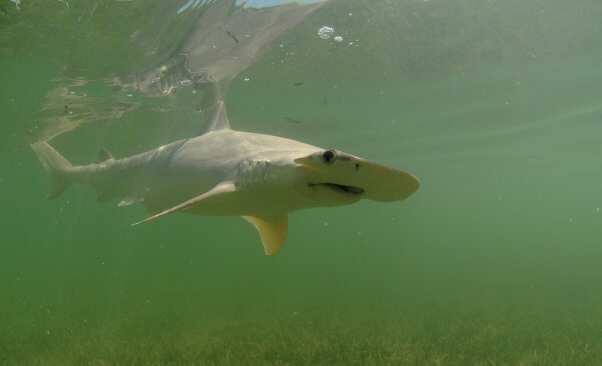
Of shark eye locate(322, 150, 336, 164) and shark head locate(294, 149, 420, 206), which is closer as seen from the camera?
shark head locate(294, 149, 420, 206)

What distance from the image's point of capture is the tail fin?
923cm

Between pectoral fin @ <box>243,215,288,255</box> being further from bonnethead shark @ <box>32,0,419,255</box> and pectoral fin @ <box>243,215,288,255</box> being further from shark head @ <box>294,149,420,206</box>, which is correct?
shark head @ <box>294,149,420,206</box>

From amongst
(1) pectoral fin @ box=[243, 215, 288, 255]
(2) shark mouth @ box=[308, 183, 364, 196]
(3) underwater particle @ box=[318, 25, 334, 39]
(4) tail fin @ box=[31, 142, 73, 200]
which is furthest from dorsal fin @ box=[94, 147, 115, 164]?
(3) underwater particle @ box=[318, 25, 334, 39]

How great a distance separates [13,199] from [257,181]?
6005cm

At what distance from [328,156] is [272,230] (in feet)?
7.67

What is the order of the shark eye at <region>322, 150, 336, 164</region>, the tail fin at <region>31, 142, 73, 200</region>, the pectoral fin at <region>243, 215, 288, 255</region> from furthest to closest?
the tail fin at <region>31, 142, 73, 200</region> < the pectoral fin at <region>243, 215, 288, 255</region> < the shark eye at <region>322, 150, 336, 164</region>

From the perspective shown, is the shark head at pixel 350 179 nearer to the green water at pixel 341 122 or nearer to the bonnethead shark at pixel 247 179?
the bonnethead shark at pixel 247 179

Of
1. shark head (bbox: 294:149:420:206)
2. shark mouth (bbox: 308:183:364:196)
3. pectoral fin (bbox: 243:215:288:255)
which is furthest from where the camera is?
pectoral fin (bbox: 243:215:288:255)

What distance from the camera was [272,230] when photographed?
18.1 ft

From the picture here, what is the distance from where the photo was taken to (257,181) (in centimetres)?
446

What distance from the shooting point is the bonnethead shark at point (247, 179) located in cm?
345

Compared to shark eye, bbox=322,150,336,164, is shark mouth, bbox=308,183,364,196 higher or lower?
lower

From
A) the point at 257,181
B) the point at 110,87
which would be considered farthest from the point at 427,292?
the point at 257,181

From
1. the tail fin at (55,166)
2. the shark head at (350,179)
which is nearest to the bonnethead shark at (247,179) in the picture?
the shark head at (350,179)
